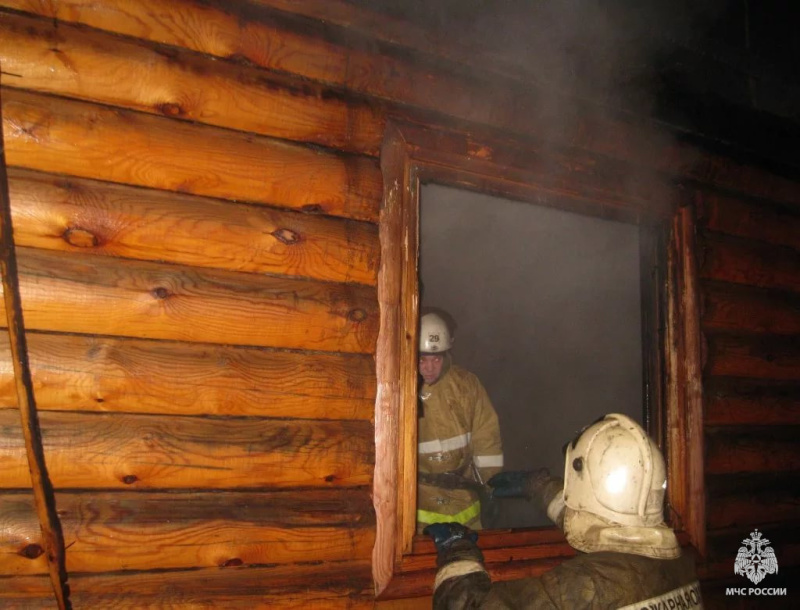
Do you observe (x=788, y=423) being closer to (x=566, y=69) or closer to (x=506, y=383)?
(x=566, y=69)

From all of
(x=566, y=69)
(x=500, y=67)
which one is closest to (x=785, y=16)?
(x=566, y=69)

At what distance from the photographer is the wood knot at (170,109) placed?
2393 mm

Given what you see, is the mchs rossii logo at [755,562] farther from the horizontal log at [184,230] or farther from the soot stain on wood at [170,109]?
the soot stain on wood at [170,109]

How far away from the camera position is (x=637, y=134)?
11.8 ft

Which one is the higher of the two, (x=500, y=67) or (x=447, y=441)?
(x=500, y=67)

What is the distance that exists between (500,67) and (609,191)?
1.14 m

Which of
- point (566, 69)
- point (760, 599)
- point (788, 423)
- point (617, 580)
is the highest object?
point (566, 69)

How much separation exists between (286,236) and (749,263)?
12.0 ft

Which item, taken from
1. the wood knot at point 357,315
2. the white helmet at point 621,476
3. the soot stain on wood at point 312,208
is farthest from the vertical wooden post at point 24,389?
the white helmet at point 621,476

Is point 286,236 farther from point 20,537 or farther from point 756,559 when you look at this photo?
point 756,559

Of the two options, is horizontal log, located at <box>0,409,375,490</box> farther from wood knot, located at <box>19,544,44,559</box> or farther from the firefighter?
the firefighter

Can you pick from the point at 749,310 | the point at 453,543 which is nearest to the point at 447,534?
the point at 453,543

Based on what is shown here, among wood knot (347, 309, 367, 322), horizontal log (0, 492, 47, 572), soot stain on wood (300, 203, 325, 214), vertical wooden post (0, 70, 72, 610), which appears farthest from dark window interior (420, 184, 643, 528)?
horizontal log (0, 492, 47, 572)

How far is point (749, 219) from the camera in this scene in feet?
13.3
